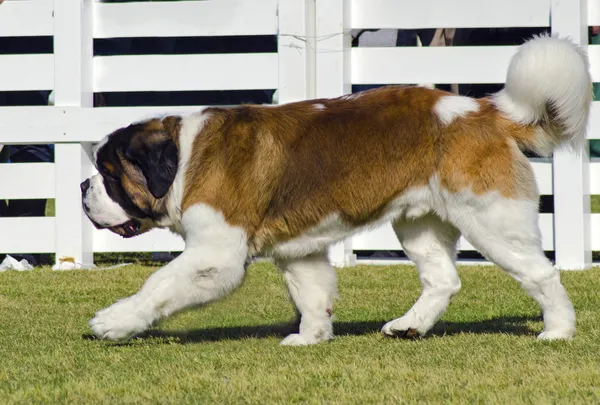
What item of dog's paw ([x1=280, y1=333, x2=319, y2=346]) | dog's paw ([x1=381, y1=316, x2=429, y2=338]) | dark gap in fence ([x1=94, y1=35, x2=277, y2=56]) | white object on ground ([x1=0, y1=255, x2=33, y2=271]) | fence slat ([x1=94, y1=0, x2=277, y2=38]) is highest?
fence slat ([x1=94, y1=0, x2=277, y2=38])

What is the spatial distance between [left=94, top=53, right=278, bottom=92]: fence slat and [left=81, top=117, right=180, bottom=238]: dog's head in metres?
3.88

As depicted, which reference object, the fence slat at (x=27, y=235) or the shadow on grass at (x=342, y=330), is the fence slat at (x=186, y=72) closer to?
the fence slat at (x=27, y=235)

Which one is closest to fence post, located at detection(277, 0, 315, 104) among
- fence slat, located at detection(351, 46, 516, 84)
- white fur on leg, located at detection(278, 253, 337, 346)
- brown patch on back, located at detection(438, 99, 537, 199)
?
fence slat, located at detection(351, 46, 516, 84)

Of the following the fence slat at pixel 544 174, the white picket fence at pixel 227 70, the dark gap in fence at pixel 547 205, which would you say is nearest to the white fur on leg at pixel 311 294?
the white picket fence at pixel 227 70

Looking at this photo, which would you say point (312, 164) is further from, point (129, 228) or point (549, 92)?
point (549, 92)

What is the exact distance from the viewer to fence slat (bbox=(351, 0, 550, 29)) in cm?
930

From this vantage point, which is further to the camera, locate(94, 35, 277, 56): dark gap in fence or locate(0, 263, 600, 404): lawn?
locate(94, 35, 277, 56): dark gap in fence

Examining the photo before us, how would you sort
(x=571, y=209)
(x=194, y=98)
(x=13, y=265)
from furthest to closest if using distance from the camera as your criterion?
(x=194, y=98), (x=13, y=265), (x=571, y=209)

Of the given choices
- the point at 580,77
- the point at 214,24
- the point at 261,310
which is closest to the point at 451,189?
the point at 580,77

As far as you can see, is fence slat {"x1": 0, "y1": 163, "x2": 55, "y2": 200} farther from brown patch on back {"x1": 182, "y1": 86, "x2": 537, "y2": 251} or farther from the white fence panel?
brown patch on back {"x1": 182, "y1": 86, "x2": 537, "y2": 251}

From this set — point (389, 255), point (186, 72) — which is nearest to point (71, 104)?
point (186, 72)

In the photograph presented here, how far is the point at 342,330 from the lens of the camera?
627 cm

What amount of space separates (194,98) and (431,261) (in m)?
5.99

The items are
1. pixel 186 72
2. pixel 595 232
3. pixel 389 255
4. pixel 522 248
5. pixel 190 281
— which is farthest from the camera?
pixel 389 255
